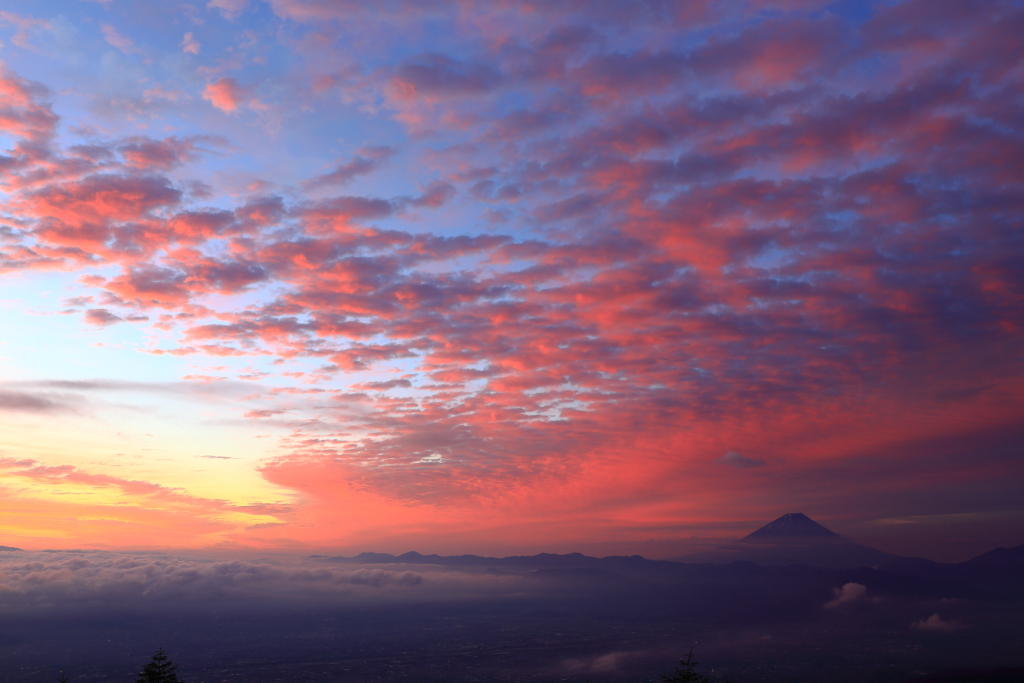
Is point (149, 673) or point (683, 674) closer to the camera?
point (149, 673)

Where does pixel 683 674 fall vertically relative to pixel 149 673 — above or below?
below

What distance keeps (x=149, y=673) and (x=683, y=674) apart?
68.5 metres

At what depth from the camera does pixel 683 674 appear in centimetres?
7831

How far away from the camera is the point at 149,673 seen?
68.4 m
